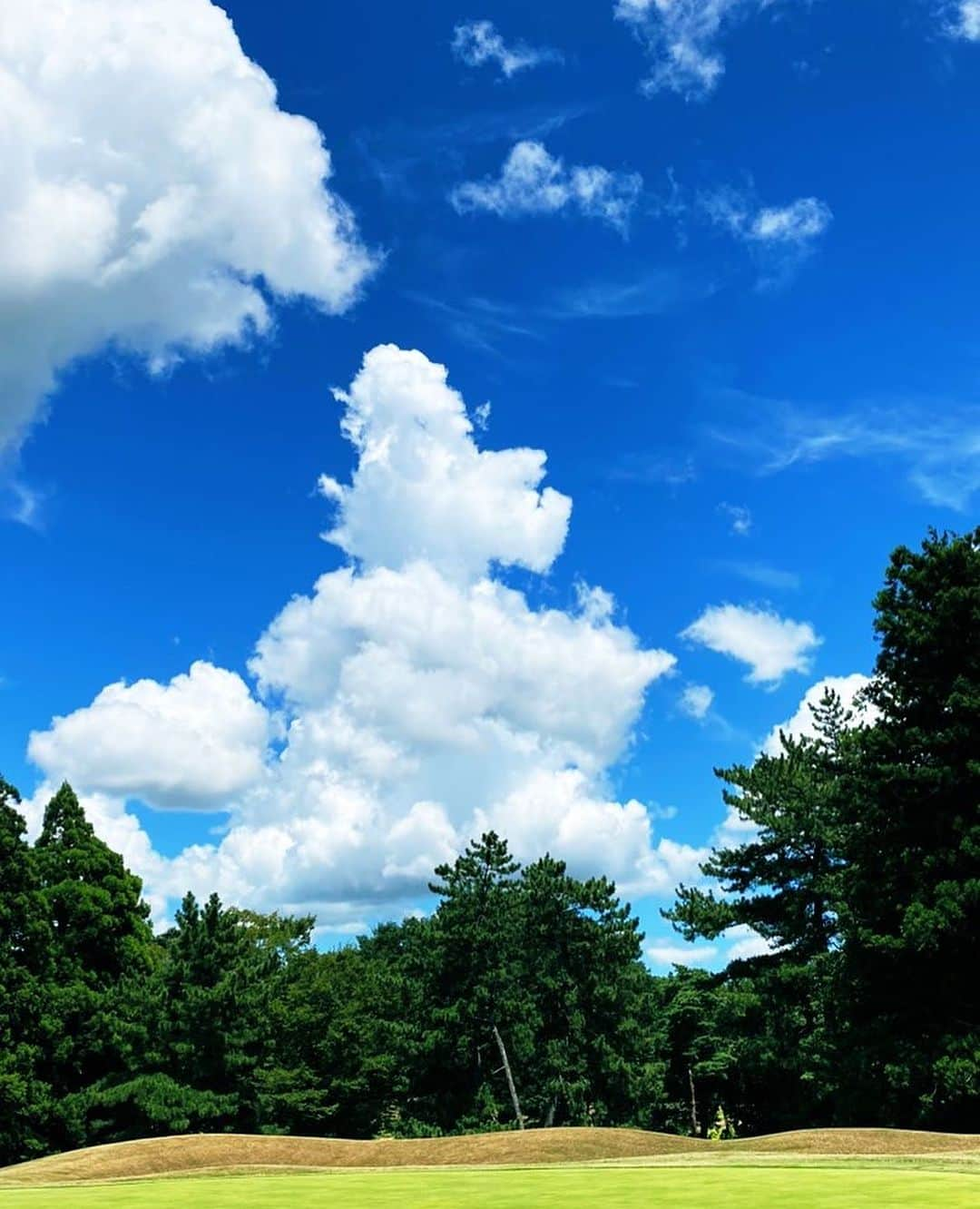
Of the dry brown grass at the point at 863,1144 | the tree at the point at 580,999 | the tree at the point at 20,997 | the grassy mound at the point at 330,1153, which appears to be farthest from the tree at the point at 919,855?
the tree at the point at 20,997

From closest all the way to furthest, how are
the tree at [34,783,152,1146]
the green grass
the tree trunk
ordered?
the green grass, the tree at [34,783,152,1146], the tree trunk

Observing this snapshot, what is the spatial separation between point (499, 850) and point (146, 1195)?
4058 centimetres

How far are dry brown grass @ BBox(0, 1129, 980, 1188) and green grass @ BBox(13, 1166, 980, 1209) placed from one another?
10.3 feet

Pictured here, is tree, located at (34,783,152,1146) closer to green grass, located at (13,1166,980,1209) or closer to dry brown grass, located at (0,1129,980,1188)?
dry brown grass, located at (0,1129,980,1188)

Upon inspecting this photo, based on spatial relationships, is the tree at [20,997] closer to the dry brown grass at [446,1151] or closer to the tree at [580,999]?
the dry brown grass at [446,1151]

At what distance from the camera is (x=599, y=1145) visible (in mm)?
27188

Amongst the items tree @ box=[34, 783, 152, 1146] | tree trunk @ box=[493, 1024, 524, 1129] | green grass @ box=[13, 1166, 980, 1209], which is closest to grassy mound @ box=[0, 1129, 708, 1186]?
green grass @ box=[13, 1166, 980, 1209]

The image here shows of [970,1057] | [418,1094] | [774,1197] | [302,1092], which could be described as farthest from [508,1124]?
[774,1197]

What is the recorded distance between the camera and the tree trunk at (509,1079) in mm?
53375

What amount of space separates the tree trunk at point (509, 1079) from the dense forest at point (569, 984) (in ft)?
0.52

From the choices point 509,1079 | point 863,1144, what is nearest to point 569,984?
point 509,1079

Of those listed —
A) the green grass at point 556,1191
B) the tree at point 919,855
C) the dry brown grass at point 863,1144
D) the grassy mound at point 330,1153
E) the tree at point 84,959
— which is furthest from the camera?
the tree at point 84,959

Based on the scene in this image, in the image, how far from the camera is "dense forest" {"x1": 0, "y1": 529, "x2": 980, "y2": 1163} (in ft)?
118

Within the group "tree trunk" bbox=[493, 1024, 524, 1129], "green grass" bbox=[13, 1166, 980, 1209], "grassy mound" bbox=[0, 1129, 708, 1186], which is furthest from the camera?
"tree trunk" bbox=[493, 1024, 524, 1129]
